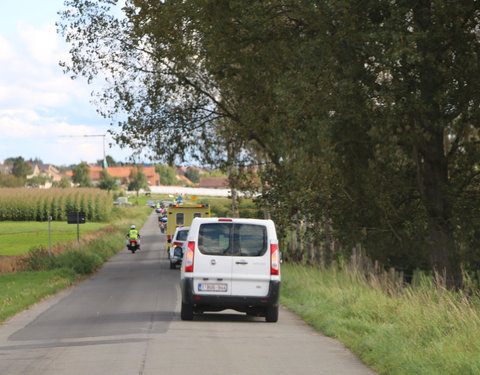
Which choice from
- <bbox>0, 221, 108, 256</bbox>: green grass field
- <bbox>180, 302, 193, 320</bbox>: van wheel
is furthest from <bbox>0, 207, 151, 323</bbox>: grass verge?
<bbox>0, 221, 108, 256</bbox>: green grass field

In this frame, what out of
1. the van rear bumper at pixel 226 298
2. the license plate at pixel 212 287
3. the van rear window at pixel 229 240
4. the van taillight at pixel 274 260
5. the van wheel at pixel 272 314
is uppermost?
the van rear window at pixel 229 240

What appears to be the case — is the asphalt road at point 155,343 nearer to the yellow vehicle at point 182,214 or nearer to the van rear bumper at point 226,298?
the van rear bumper at point 226,298

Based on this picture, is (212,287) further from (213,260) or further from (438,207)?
(438,207)

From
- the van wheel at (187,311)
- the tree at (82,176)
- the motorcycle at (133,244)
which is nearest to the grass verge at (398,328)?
the van wheel at (187,311)

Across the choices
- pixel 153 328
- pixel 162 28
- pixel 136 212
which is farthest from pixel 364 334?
pixel 136 212

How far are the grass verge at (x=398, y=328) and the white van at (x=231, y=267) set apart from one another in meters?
1.21

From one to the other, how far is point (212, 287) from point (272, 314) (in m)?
1.29

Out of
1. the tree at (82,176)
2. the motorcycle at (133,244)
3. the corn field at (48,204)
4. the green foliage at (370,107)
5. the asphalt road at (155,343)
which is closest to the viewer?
the asphalt road at (155,343)

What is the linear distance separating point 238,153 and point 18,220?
232ft

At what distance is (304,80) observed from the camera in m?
18.8

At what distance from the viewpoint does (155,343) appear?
37.0 feet

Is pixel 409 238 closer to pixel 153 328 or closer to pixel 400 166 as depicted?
pixel 400 166

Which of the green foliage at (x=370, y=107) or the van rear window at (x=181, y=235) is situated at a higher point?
the green foliage at (x=370, y=107)

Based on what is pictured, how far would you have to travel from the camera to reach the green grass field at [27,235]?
57372 millimetres
